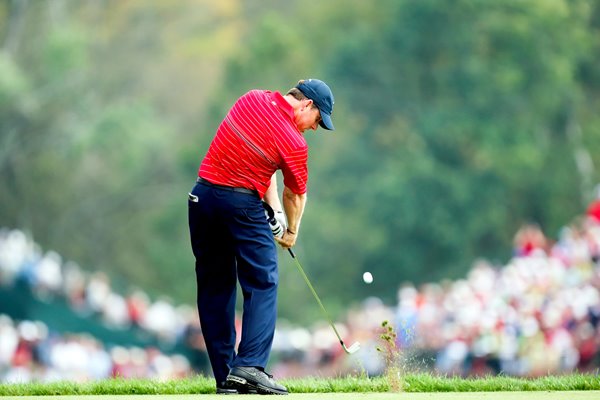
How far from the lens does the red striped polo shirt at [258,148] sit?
7.75 metres

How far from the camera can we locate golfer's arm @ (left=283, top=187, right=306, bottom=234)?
25.8 ft

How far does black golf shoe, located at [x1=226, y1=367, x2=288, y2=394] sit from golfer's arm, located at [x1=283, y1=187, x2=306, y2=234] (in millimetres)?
750


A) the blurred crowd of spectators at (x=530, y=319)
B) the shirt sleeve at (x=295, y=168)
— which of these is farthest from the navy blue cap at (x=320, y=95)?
the blurred crowd of spectators at (x=530, y=319)

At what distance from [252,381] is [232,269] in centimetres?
61

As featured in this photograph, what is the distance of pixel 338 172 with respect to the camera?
4469 centimetres

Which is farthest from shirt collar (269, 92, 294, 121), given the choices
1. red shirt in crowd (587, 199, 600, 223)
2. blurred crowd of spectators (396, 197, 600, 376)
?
red shirt in crowd (587, 199, 600, 223)

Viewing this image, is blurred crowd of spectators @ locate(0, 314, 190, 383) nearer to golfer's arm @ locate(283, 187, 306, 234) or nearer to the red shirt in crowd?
the red shirt in crowd

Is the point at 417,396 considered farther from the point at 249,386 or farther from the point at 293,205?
the point at 293,205

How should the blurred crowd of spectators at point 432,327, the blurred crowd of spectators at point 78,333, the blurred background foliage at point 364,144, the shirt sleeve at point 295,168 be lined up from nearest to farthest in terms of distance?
the shirt sleeve at point 295,168 < the blurred crowd of spectators at point 432,327 < the blurred crowd of spectators at point 78,333 < the blurred background foliage at point 364,144

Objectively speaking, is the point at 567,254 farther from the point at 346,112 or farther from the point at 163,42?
the point at 163,42

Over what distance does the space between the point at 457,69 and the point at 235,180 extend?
33897 millimetres

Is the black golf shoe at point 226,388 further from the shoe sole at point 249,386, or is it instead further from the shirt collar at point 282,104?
the shirt collar at point 282,104

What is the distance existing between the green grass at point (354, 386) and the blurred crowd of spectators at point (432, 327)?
6.53 meters

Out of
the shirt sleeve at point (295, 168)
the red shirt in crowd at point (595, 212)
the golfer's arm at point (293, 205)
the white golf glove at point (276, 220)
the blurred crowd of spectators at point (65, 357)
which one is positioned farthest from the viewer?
the blurred crowd of spectators at point (65, 357)
